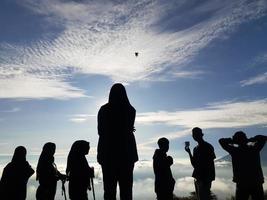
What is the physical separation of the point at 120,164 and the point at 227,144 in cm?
326

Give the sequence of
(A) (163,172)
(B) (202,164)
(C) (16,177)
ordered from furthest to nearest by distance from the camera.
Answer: (C) (16,177) < (A) (163,172) < (B) (202,164)

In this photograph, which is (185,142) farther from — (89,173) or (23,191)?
(23,191)

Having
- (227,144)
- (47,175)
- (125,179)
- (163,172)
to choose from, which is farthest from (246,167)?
(47,175)

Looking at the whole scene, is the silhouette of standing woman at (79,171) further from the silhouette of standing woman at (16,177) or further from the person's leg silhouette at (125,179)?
the person's leg silhouette at (125,179)

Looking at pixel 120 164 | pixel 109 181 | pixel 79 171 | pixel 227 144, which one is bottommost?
pixel 109 181

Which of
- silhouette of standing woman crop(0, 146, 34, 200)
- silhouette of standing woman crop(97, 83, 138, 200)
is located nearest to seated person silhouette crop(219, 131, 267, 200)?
silhouette of standing woman crop(97, 83, 138, 200)

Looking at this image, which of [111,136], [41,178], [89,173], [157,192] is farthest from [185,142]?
[41,178]

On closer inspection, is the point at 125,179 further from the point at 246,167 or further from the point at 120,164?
the point at 246,167

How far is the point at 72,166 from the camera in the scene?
1060cm

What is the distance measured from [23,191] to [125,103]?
5433 mm

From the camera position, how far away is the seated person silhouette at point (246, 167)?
28.2 feet

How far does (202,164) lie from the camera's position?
9.99 m

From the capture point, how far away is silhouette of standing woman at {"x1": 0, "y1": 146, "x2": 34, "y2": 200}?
10.9m

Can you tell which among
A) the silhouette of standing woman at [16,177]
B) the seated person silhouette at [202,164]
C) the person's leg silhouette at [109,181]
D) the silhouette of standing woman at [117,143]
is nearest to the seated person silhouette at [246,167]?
the seated person silhouette at [202,164]
